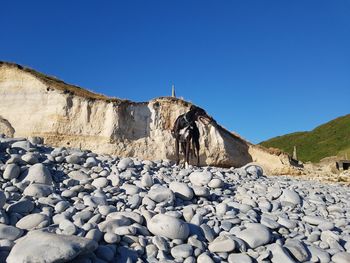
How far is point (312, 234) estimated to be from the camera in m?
5.71

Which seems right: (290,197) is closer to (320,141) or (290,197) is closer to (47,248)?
(47,248)

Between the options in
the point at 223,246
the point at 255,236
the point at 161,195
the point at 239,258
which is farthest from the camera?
the point at 161,195

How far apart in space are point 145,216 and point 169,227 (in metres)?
0.51

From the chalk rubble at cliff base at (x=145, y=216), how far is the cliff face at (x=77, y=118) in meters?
15.8

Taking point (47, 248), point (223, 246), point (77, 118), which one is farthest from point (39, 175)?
point (77, 118)

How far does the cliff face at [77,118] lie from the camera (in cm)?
2330

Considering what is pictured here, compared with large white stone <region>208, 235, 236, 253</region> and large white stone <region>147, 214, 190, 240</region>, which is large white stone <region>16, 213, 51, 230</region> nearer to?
large white stone <region>147, 214, 190, 240</region>

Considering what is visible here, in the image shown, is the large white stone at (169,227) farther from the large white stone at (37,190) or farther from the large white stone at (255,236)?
the large white stone at (37,190)

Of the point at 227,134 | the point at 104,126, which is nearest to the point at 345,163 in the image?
the point at 227,134

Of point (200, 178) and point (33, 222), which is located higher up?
point (200, 178)

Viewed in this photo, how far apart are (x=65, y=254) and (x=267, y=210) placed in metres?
3.96

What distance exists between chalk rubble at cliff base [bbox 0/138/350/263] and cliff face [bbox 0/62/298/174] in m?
15.8

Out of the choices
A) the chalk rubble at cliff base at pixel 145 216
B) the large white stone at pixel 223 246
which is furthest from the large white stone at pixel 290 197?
the large white stone at pixel 223 246

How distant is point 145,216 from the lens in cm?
526
